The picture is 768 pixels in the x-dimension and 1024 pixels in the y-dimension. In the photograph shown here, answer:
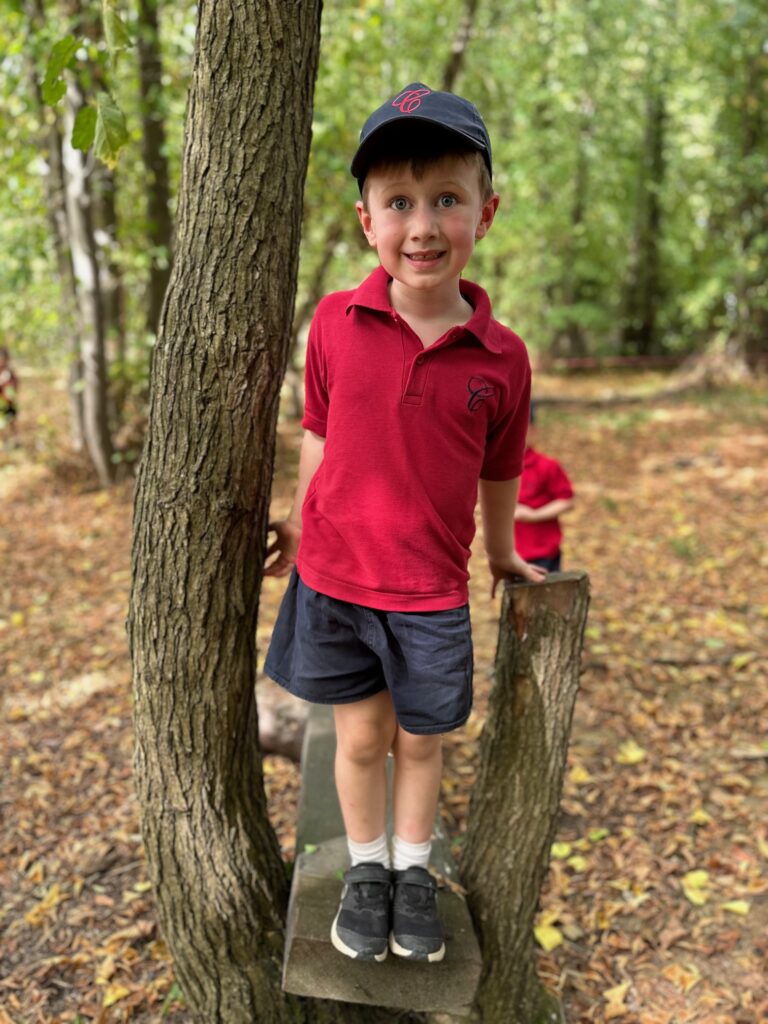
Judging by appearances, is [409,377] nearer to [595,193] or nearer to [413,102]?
[413,102]

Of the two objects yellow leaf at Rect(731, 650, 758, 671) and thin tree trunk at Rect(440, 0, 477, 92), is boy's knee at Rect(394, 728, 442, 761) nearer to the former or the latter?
yellow leaf at Rect(731, 650, 758, 671)

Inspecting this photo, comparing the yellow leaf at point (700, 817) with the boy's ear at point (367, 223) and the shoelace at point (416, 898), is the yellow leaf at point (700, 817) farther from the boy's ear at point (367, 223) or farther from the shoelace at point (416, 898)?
the boy's ear at point (367, 223)

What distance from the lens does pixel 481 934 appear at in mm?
2443

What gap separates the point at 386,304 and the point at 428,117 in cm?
40

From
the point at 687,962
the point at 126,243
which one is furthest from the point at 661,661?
the point at 126,243

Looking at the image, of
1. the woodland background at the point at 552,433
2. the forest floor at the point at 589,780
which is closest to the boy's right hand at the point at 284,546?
the woodland background at the point at 552,433

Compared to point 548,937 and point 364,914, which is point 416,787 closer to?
point 364,914

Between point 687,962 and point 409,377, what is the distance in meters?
2.51

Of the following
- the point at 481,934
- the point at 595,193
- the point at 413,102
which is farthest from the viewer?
the point at 595,193

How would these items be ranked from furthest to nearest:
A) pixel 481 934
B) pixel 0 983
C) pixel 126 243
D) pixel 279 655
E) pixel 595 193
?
pixel 595 193 → pixel 126 243 → pixel 0 983 → pixel 481 934 → pixel 279 655

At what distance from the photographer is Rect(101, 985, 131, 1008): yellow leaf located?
281cm

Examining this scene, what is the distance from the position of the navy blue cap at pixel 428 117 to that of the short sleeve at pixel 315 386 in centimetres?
41

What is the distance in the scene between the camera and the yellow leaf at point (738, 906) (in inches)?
127

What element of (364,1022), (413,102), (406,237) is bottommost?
(364,1022)
